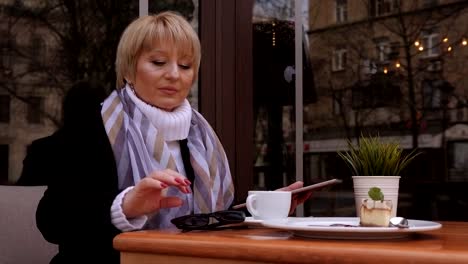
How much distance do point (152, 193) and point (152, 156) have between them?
0.35 metres

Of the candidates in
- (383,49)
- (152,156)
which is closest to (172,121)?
(152,156)

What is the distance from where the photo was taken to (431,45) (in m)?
4.49

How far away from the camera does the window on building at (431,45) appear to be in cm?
447

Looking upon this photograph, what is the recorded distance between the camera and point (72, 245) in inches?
59.6

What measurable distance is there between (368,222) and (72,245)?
686mm

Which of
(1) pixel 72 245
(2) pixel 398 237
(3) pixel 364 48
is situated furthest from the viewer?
(3) pixel 364 48

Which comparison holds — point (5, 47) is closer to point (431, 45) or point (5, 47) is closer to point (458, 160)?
point (431, 45)

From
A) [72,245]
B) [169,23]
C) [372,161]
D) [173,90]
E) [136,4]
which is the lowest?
[72,245]

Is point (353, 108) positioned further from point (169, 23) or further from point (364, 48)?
point (169, 23)

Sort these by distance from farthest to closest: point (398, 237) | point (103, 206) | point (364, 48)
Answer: point (364, 48)
point (103, 206)
point (398, 237)

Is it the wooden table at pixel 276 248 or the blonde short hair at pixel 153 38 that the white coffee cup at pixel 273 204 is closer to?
the wooden table at pixel 276 248

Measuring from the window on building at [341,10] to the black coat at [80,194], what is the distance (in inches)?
120

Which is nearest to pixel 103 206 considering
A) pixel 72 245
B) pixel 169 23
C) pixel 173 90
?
pixel 72 245

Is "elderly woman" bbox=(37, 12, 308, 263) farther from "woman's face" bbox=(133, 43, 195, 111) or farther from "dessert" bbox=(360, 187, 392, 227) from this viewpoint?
"dessert" bbox=(360, 187, 392, 227)
